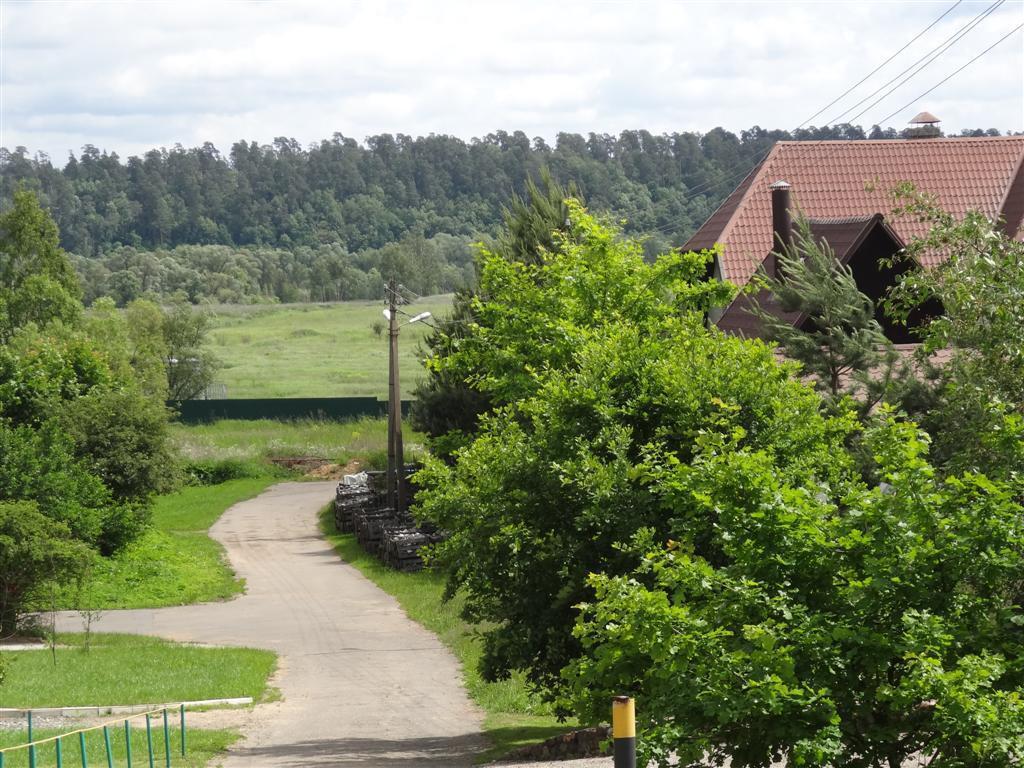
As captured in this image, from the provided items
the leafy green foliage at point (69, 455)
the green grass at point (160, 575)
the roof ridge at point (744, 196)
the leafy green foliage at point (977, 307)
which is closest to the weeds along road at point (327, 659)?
the green grass at point (160, 575)

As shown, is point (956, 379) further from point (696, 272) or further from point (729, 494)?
point (696, 272)

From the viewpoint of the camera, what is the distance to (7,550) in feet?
86.4

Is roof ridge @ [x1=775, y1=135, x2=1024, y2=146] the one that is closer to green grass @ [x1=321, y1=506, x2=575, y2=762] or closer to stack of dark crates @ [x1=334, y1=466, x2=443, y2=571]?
stack of dark crates @ [x1=334, y1=466, x2=443, y2=571]

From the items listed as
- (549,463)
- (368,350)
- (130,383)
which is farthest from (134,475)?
(368,350)

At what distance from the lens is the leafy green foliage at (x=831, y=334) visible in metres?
21.2

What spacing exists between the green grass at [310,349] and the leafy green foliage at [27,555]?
175ft

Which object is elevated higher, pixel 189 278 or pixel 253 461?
pixel 189 278

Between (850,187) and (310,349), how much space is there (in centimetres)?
8877

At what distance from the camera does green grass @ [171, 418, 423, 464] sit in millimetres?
62844

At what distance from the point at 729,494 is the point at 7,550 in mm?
20043

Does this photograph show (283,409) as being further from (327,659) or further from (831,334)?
(831,334)

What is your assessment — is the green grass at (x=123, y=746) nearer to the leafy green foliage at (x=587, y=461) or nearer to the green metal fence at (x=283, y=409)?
the leafy green foliage at (x=587, y=461)

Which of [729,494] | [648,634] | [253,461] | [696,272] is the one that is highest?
[696,272]

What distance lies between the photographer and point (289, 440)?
67.8 meters
